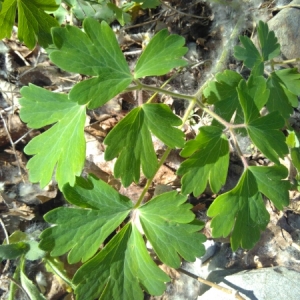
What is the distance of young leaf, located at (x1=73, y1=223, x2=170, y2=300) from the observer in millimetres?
1714

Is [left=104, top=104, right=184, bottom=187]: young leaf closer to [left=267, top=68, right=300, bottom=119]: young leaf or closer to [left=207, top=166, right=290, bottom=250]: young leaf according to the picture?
[left=207, top=166, right=290, bottom=250]: young leaf

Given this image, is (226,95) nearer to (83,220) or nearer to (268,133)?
(268,133)

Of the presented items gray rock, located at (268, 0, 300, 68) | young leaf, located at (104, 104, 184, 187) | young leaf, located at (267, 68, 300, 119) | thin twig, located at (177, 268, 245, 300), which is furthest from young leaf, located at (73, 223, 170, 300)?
gray rock, located at (268, 0, 300, 68)

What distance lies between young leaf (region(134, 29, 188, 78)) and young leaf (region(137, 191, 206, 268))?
0.55m

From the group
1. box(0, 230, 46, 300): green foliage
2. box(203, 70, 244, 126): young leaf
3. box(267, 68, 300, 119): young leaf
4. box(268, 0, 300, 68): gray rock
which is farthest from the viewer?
box(268, 0, 300, 68): gray rock

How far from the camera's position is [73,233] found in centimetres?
170

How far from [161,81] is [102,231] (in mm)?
1257

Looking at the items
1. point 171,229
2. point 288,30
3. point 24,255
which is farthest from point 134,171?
point 288,30

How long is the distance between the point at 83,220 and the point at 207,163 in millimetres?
599

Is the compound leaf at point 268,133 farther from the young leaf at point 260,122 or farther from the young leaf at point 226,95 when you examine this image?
the young leaf at point 226,95

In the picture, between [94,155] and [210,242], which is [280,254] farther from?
[94,155]

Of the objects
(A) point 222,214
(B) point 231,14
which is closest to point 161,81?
(B) point 231,14

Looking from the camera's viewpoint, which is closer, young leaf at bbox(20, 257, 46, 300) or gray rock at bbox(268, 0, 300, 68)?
young leaf at bbox(20, 257, 46, 300)

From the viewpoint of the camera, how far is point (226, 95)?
1.95 metres
